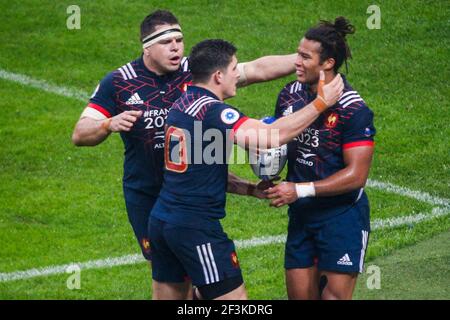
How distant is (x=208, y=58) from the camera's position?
927 centimetres

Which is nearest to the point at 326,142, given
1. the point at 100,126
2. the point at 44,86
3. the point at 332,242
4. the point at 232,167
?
the point at 332,242

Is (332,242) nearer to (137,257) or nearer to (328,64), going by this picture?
(328,64)

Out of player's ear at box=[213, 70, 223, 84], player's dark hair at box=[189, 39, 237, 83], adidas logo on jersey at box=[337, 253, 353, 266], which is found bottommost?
adidas logo on jersey at box=[337, 253, 353, 266]

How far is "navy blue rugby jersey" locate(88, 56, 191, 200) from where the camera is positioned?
1009cm

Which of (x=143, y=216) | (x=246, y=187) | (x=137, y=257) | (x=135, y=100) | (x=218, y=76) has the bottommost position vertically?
(x=137, y=257)

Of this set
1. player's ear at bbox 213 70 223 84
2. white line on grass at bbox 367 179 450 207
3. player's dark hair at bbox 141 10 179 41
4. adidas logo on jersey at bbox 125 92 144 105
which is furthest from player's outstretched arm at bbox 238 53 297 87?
white line on grass at bbox 367 179 450 207

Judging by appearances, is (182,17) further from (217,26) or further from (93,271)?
(93,271)

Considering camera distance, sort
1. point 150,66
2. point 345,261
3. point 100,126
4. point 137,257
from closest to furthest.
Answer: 1. point 345,261
2. point 100,126
3. point 150,66
4. point 137,257

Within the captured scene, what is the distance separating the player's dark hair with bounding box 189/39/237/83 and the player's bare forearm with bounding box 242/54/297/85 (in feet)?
4.08

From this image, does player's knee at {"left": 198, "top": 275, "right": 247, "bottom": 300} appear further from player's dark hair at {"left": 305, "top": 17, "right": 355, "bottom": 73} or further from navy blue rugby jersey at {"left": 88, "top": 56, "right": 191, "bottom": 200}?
player's dark hair at {"left": 305, "top": 17, "right": 355, "bottom": 73}

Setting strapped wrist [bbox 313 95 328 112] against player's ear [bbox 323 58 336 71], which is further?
player's ear [bbox 323 58 336 71]

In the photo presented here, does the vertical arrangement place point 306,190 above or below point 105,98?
below

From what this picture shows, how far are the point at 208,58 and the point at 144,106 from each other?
1.06 metres
